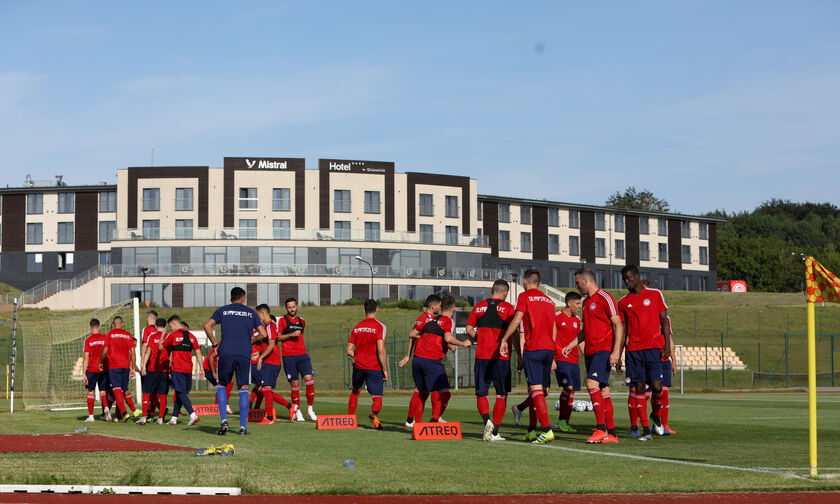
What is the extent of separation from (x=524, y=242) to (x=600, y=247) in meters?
9.59

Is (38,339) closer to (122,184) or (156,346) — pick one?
(156,346)

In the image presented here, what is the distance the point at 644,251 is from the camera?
3922 inches

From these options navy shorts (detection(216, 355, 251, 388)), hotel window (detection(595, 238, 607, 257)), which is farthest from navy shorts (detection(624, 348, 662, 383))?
hotel window (detection(595, 238, 607, 257))

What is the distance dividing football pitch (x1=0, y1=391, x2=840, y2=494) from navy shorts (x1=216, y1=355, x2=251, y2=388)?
2.87ft

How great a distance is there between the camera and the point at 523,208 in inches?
3669

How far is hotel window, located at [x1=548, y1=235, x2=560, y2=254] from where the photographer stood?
93812mm

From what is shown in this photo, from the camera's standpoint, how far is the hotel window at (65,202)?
8444 centimetres

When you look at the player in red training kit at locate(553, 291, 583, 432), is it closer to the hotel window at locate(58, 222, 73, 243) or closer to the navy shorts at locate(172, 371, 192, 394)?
the navy shorts at locate(172, 371, 192, 394)

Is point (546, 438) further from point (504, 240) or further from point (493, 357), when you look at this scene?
point (504, 240)

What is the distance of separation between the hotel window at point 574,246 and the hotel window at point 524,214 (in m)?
5.49

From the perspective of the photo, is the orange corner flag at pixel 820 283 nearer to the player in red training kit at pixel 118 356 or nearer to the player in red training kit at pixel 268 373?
the player in red training kit at pixel 268 373

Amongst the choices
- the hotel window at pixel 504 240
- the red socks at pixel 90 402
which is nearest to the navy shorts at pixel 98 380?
the red socks at pixel 90 402

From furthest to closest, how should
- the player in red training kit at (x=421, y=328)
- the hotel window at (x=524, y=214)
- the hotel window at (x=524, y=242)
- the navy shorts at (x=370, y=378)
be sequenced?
the hotel window at (x=524, y=214), the hotel window at (x=524, y=242), the navy shorts at (x=370, y=378), the player in red training kit at (x=421, y=328)

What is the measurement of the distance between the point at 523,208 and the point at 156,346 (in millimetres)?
77716
